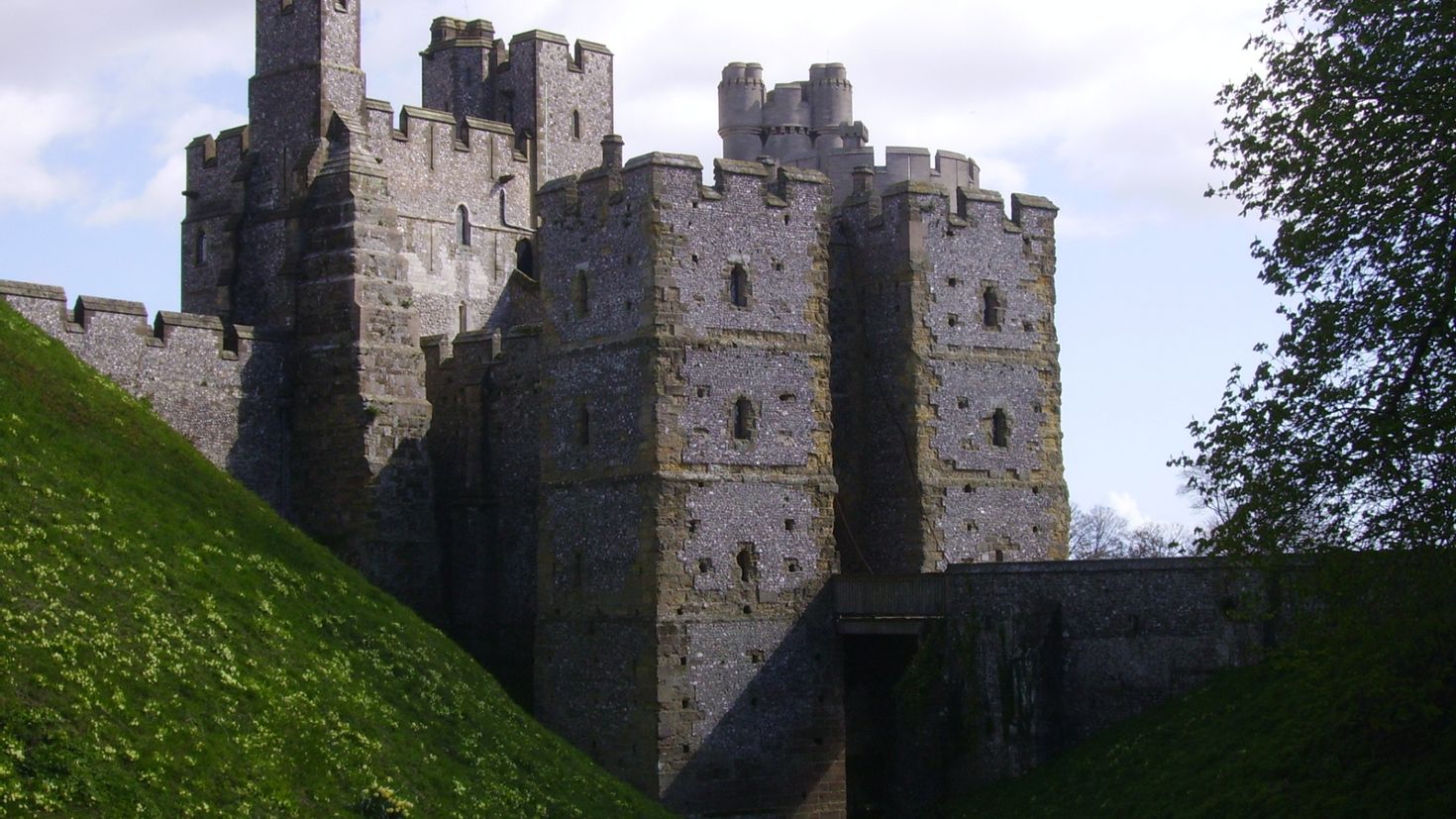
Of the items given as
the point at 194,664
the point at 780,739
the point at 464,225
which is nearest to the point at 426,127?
the point at 464,225

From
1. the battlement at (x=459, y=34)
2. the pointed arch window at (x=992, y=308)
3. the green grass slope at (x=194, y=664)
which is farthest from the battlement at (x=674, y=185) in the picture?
the battlement at (x=459, y=34)

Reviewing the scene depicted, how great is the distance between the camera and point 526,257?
53.1m

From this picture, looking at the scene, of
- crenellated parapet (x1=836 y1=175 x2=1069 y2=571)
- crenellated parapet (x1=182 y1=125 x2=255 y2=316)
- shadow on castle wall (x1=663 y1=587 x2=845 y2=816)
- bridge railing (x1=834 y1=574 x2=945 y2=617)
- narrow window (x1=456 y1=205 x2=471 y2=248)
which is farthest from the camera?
narrow window (x1=456 y1=205 x2=471 y2=248)

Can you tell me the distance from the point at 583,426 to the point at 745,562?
4.02 meters

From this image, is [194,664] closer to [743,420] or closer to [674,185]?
[743,420]

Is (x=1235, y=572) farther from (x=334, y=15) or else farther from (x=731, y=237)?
(x=334, y=15)

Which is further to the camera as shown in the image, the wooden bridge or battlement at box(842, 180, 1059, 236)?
battlement at box(842, 180, 1059, 236)

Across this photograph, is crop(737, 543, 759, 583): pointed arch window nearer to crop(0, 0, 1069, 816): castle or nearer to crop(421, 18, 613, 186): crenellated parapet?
crop(0, 0, 1069, 816): castle

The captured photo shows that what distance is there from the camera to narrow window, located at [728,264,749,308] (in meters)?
41.4

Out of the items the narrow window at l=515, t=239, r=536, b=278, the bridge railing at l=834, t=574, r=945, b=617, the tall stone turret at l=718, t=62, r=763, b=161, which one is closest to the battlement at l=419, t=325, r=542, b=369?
the narrow window at l=515, t=239, r=536, b=278

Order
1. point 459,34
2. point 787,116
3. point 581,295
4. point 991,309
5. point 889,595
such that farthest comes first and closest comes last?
1. point 787,116
2. point 459,34
3. point 991,309
4. point 581,295
5. point 889,595

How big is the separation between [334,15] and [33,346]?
45.5 ft

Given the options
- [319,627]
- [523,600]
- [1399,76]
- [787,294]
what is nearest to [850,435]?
[787,294]

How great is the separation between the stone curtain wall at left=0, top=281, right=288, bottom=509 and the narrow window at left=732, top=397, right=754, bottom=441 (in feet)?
31.3
